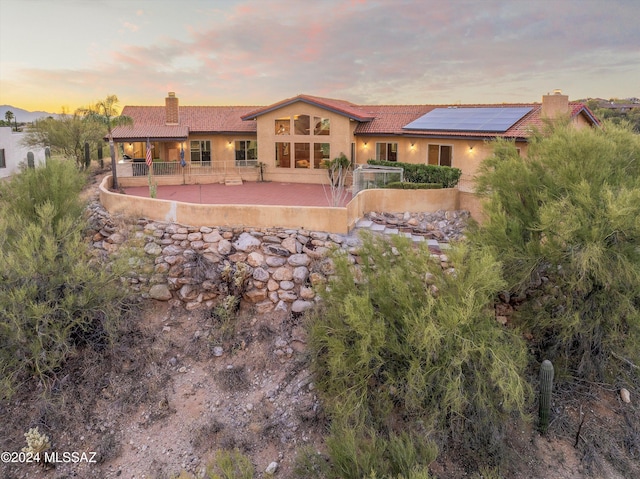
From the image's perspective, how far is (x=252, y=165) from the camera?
84.1 ft

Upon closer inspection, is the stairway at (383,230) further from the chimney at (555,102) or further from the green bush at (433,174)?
the chimney at (555,102)

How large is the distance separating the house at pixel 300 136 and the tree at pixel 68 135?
3071 mm

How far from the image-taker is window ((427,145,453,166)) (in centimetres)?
2241

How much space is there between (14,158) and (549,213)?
37.0m

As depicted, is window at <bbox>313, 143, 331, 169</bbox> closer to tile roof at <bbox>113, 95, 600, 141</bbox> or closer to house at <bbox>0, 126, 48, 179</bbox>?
tile roof at <bbox>113, 95, 600, 141</bbox>

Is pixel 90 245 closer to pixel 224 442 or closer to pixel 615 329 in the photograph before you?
pixel 224 442

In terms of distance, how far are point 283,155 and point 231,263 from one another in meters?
12.9

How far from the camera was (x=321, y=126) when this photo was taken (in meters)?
24.6

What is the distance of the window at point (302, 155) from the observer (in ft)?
82.0

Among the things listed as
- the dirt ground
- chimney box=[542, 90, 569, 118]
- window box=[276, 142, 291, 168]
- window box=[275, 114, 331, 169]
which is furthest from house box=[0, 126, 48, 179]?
chimney box=[542, 90, 569, 118]

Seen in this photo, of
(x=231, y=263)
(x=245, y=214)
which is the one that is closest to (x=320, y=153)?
(x=245, y=214)

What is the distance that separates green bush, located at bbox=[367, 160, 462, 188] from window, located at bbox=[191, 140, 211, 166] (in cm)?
1334

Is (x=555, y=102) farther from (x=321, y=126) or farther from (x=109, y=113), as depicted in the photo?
(x=109, y=113)

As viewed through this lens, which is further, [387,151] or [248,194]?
[387,151]
